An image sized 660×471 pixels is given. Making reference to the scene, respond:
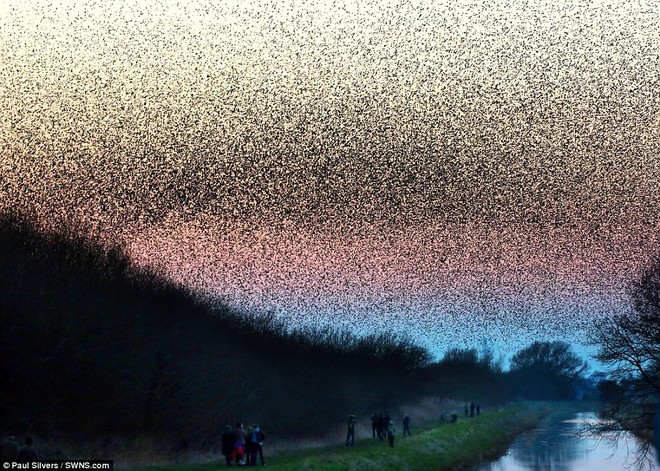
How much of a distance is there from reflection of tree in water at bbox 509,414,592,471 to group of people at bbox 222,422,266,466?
19.2 meters

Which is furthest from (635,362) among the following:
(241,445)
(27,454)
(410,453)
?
(27,454)

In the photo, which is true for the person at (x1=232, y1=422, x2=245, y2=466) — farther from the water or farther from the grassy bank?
the water

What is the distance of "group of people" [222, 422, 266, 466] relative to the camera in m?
36.0

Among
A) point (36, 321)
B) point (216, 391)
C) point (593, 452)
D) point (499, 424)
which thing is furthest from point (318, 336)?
point (36, 321)

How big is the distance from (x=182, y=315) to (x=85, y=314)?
18816 millimetres

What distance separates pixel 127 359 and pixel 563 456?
36.4 meters

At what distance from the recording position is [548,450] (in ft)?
223

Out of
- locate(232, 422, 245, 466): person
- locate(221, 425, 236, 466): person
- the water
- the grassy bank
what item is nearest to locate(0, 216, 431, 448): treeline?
the grassy bank

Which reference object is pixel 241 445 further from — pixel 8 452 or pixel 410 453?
pixel 410 453

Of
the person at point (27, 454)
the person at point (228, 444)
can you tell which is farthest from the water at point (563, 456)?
the person at point (27, 454)

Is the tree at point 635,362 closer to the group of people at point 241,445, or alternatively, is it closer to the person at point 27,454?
the group of people at point 241,445

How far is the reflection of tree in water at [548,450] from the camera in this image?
189 ft

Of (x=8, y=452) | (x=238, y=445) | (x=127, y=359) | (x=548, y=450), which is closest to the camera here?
(x=8, y=452)

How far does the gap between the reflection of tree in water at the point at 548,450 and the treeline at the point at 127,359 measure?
15478 millimetres
